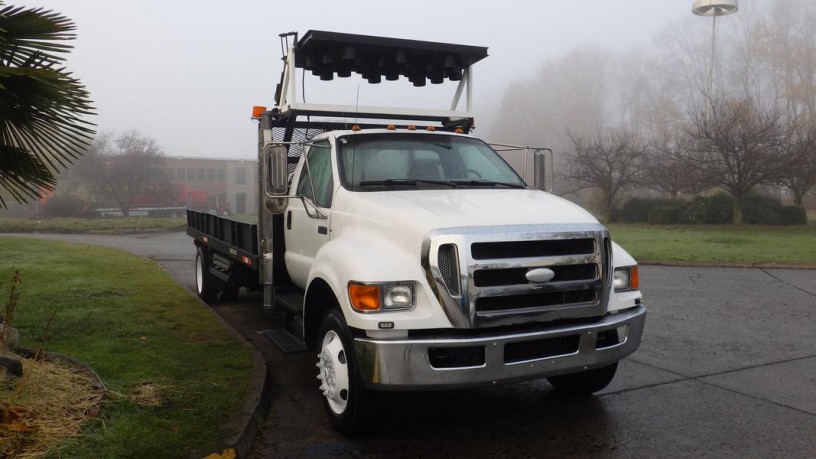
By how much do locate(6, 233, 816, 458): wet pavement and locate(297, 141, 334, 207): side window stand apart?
1.65 meters

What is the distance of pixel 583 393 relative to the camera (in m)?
Result: 5.04

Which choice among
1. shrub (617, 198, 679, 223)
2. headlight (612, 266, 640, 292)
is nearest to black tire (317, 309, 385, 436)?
headlight (612, 266, 640, 292)

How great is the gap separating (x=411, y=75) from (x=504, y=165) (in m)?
2.42

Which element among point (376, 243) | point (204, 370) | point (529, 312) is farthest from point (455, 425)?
point (204, 370)

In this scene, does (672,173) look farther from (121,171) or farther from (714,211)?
(121,171)

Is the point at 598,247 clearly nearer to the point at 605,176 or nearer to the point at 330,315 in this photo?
the point at 330,315

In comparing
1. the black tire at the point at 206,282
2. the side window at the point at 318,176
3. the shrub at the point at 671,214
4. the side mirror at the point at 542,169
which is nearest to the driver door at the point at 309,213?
the side window at the point at 318,176

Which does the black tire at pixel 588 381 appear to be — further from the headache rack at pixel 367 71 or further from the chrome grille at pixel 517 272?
the headache rack at pixel 367 71

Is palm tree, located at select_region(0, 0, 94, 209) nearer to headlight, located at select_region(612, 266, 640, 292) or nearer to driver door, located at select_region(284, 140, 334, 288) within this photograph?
driver door, located at select_region(284, 140, 334, 288)

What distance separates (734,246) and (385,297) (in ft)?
56.3

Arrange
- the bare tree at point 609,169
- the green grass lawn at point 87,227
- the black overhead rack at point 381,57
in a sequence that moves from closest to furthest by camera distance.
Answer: the black overhead rack at point 381,57
the green grass lawn at point 87,227
the bare tree at point 609,169

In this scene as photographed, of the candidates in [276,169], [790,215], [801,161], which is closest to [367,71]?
[276,169]

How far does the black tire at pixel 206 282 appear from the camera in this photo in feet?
29.7

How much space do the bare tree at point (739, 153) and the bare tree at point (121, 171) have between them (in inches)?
1293
